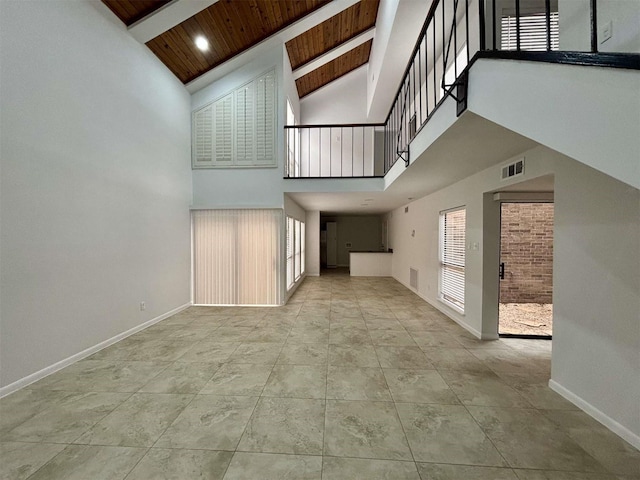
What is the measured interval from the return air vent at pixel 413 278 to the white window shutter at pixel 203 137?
530 cm

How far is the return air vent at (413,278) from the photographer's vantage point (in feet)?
21.2

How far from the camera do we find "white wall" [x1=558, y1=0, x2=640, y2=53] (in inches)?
51.0

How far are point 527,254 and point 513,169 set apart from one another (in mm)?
3550

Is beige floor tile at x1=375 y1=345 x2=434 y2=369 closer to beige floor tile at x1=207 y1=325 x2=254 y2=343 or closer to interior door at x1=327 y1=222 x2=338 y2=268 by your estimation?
beige floor tile at x1=207 y1=325 x2=254 y2=343

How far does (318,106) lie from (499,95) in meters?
8.23

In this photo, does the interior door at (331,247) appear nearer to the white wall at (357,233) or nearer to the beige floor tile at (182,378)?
the white wall at (357,233)

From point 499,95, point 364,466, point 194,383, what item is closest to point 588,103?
point 499,95

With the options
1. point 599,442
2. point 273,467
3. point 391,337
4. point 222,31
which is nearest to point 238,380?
point 273,467

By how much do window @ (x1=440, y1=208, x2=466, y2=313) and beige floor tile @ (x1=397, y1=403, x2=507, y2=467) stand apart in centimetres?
246

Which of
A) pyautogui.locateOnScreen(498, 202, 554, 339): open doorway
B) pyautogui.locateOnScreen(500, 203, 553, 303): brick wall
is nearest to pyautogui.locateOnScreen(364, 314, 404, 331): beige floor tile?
pyautogui.locateOnScreen(498, 202, 554, 339): open doorway

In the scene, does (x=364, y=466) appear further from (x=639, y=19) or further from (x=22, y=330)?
(x=22, y=330)

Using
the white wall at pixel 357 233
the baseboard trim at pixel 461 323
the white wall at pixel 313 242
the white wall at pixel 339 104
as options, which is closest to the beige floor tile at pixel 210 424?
the baseboard trim at pixel 461 323

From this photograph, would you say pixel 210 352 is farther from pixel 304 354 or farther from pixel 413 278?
pixel 413 278

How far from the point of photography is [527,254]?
554cm
